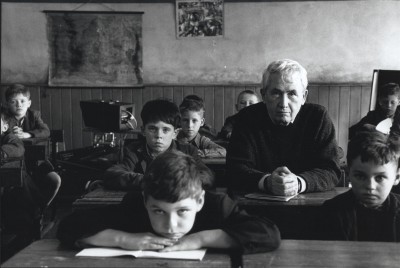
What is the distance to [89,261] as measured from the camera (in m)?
1.27

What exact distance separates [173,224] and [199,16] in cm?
523

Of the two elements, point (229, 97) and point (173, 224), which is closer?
point (173, 224)

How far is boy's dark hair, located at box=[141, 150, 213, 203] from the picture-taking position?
134 centimetres

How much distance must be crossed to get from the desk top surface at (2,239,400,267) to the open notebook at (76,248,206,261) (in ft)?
0.05

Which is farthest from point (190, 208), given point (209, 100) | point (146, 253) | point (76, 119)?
point (76, 119)

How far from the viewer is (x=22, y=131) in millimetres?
4691

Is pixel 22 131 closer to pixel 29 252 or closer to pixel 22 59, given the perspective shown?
pixel 22 59

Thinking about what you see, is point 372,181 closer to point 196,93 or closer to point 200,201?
point 200,201

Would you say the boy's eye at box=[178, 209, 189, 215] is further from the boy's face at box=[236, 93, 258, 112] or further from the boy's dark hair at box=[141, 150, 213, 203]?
the boy's face at box=[236, 93, 258, 112]

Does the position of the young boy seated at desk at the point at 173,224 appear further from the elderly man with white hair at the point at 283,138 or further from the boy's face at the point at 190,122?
the boy's face at the point at 190,122

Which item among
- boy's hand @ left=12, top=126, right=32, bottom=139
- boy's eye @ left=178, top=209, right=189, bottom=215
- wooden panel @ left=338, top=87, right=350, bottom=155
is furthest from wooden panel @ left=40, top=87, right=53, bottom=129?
boy's eye @ left=178, top=209, right=189, bottom=215

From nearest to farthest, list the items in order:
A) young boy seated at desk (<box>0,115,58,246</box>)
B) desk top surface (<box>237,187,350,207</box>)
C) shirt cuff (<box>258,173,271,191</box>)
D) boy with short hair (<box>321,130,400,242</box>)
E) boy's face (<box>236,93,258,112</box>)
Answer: boy with short hair (<box>321,130,400,242</box>), desk top surface (<box>237,187,350,207</box>), shirt cuff (<box>258,173,271,191</box>), young boy seated at desk (<box>0,115,58,246</box>), boy's face (<box>236,93,258,112</box>)

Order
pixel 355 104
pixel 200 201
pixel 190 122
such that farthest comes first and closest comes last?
1. pixel 355 104
2. pixel 190 122
3. pixel 200 201

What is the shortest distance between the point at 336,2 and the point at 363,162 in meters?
4.81
